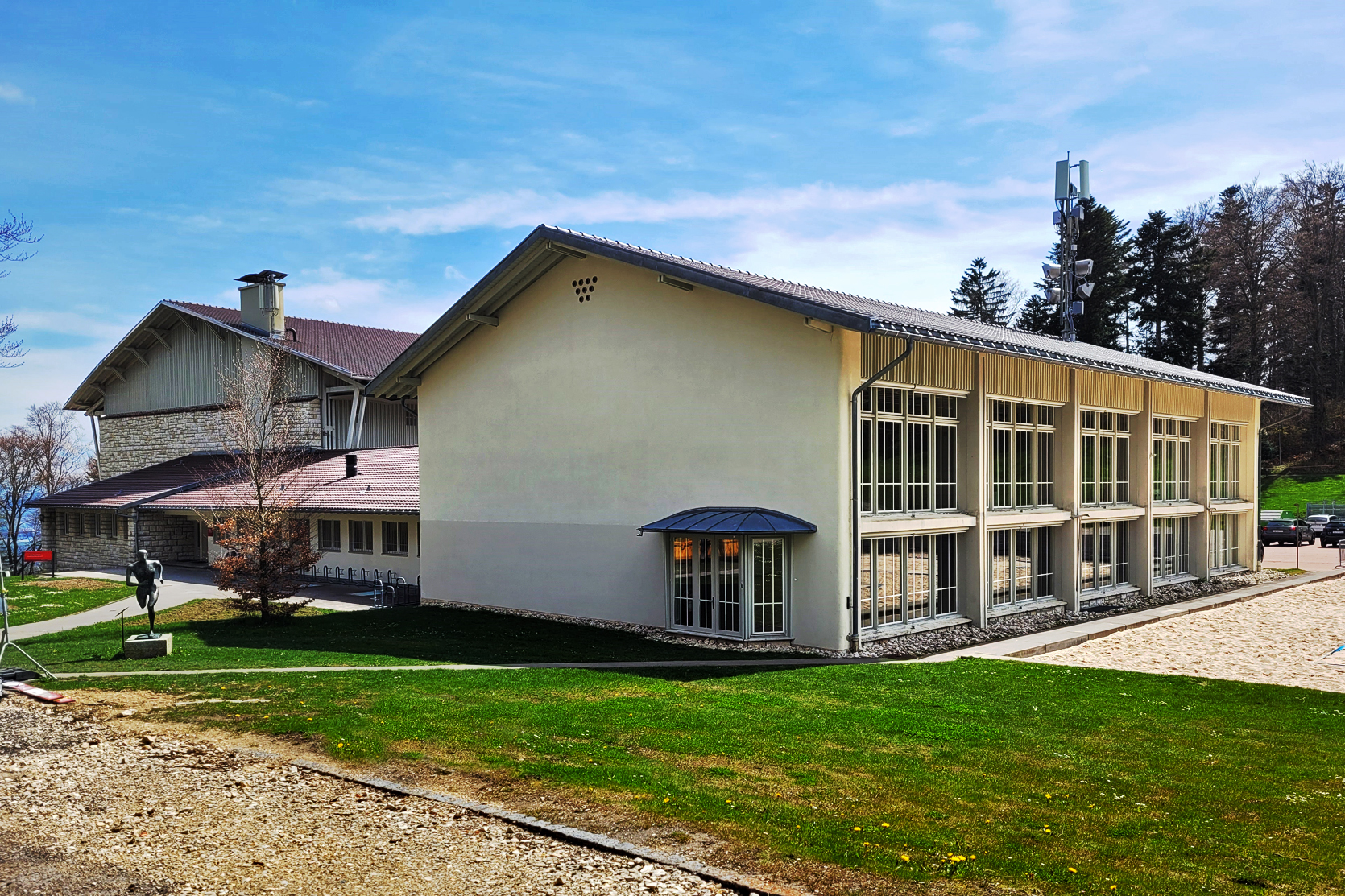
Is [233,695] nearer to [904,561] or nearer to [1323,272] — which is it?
[904,561]

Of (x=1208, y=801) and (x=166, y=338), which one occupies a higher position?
(x=166, y=338)

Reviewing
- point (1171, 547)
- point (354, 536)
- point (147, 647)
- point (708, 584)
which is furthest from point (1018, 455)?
point (354, 536)

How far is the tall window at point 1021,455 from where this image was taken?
20531 millimetres

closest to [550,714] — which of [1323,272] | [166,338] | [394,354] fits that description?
[394,354]

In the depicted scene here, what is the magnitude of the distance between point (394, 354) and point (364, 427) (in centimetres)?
516

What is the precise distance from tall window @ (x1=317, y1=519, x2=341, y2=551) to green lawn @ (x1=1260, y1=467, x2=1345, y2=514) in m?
51.8

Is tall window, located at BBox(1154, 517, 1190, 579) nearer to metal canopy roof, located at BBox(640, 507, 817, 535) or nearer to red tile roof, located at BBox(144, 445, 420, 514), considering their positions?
metal canopy roof, located at BBox(640, 507, 817, 535)

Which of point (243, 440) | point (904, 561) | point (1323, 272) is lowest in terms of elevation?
point (904, 561)

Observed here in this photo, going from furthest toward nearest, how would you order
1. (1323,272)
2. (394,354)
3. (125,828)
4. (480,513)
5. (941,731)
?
(1323,272), (394,354), (480,513), (941,731), (125,828)

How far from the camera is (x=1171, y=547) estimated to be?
2803cm

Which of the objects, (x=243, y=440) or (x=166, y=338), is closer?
(x=243, y=440)

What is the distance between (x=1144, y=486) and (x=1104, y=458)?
185cm

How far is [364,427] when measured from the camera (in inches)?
1410

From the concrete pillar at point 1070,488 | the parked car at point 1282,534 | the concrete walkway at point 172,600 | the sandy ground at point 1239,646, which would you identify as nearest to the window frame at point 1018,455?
the concrete pillar at point 1070,488
